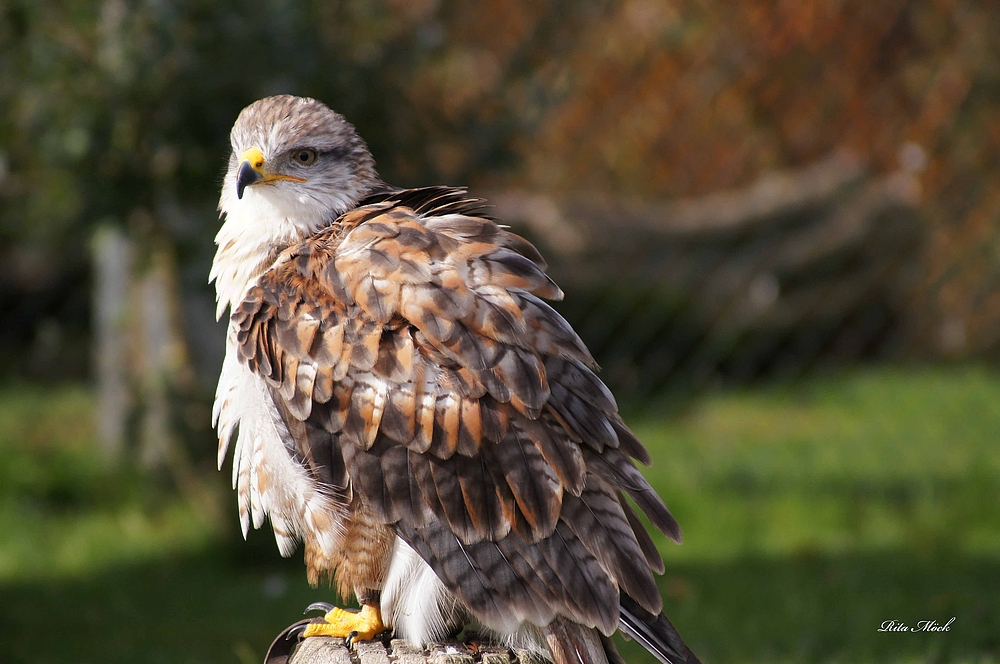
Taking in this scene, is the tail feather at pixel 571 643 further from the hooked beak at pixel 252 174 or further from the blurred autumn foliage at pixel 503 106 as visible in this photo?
the blurred autumn foliage at pixel 503 106

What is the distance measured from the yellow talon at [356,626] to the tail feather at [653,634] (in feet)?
2.02

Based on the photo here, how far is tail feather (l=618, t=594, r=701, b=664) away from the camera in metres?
2.34

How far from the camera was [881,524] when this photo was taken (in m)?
4.95

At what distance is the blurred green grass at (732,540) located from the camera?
3980 millimetres

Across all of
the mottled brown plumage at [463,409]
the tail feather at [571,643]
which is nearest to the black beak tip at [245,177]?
the mottled brown plumage at [463,409]

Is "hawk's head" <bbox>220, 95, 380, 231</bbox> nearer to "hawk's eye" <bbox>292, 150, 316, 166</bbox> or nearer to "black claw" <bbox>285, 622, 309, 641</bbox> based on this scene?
"hawk's eye" <bbox>292, 150, 316, 166</bbox>

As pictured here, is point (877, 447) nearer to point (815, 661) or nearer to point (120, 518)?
point (815, 661)

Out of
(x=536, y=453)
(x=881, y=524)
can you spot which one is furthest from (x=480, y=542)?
(x=881, y=524)

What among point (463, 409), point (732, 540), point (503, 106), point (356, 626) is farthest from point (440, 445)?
point (732, 540)

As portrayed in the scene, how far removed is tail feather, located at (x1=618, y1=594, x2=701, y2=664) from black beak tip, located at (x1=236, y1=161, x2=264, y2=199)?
1.36 metres

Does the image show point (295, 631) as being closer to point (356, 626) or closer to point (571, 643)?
point (356, 626)

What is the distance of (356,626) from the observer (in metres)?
2.60
